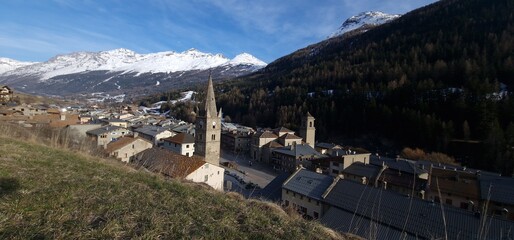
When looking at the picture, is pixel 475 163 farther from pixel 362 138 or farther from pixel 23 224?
pixel 23 224

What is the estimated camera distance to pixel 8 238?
282 cm

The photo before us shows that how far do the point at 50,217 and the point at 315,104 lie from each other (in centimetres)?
7606

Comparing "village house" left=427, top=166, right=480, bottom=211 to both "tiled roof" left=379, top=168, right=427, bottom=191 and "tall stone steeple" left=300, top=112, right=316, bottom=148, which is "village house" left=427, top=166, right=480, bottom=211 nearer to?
"tiled roof" left=379, top=168, right=427, bottom=191

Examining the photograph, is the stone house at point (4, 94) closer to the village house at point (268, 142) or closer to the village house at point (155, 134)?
the village house at point (155, 134)

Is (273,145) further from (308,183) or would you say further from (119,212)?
(119,212)

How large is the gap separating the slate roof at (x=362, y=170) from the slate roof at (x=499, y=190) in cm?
842

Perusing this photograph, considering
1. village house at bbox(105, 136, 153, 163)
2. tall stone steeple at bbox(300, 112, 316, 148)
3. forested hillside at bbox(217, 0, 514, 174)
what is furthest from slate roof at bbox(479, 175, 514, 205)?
village house at bbox(105, 136, 153, 163)

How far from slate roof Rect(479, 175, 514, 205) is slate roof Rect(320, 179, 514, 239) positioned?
9.01 metres

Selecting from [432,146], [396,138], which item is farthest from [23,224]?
[396,138]

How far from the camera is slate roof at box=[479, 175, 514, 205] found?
75.0ft

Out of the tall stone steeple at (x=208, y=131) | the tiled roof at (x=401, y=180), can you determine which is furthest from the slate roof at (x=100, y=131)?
the tiled roof at (x=401, y=180)

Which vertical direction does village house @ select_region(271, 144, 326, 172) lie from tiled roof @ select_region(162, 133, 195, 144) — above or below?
below

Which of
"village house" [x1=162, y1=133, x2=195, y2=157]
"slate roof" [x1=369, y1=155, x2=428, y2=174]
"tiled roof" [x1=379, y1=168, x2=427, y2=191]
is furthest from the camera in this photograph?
"village house" [x1=162, y1=133, x2=195, y2=157]

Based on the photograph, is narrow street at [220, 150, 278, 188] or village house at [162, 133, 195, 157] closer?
narrow street at [220, 150, 278, 188]
